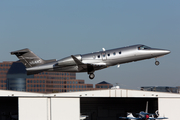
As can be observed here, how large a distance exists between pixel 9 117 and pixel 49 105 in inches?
473

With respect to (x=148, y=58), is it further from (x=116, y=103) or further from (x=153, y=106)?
(x=116, y=103)

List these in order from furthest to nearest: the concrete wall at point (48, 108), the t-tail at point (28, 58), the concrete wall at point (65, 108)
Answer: the t-tail at point (28, 58) < the concrete wall at point (65, 108) < the concrete wall at point (48, 108)

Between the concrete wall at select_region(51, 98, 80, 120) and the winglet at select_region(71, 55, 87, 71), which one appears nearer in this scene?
the winglet at select_region(71, 55, 87, 71)

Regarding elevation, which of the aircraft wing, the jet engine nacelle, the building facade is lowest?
the building facade

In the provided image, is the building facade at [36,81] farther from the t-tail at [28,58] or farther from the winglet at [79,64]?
the winglet at [79,64]

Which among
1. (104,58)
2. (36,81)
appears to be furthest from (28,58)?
(36,81)

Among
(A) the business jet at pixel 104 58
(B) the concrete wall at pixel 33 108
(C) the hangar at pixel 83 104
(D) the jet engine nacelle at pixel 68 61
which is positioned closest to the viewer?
(A) the business jet at pixel 104 58

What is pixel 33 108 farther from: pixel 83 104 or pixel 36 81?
pixel 36 81

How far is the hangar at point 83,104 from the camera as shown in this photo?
38.2 metres

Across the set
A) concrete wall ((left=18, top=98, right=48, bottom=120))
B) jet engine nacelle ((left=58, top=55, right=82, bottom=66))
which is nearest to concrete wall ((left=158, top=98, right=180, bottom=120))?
jet engine nacelle ((left=58, top=55, right=82, bottom=66))

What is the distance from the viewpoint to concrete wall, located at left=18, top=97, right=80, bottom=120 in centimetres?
3798

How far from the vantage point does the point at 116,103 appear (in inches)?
2096

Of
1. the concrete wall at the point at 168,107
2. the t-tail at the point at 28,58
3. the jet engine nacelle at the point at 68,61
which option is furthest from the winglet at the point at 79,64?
the concrete wall at the point at 168,107

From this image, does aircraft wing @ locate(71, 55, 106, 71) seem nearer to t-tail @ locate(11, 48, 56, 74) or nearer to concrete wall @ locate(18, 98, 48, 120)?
t-tail @ locate(11, 48, 56, 74)
